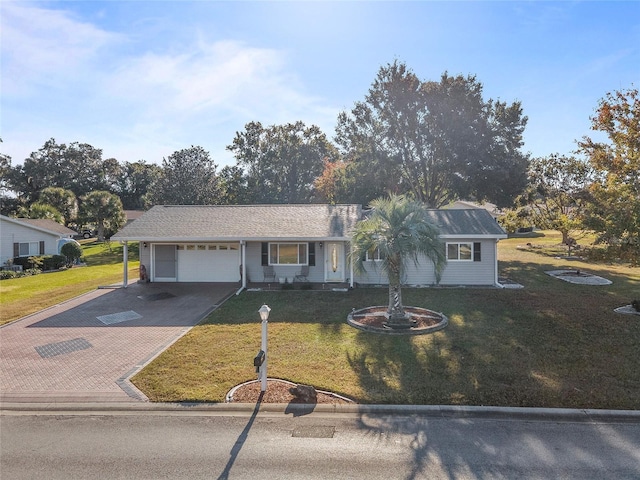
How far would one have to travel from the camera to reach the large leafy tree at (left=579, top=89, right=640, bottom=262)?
1186cm

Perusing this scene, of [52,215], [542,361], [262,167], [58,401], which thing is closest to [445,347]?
[542,361]

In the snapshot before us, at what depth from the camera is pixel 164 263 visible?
19.3 metres

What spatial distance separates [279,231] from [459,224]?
8837 mm

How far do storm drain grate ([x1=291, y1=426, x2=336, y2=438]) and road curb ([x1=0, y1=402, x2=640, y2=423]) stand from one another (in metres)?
0.51

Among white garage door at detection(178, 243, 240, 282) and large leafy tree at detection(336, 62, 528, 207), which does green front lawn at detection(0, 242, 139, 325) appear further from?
large leafy tree at detection(336, 62, 528, 207)

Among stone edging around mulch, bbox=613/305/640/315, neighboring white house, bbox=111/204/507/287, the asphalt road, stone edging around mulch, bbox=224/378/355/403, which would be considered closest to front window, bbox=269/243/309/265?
neighboring white house, bbox=111/204/507/287

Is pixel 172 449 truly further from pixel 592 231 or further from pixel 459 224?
pixel 459 224

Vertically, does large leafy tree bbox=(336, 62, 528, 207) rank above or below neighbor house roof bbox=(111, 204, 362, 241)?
above

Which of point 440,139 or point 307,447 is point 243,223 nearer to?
point 307,447

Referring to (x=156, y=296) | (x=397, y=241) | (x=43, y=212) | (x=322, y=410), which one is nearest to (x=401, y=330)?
(x=397, y=241)

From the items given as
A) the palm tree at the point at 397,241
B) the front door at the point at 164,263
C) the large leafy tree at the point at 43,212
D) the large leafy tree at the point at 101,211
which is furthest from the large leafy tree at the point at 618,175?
the large leafy tree at the point at 43,212

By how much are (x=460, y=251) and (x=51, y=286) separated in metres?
20.9

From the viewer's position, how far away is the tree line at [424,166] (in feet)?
51.8

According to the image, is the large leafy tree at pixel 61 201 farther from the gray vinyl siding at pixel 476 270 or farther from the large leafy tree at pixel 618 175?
the large leafy tree at pixel 618 175
